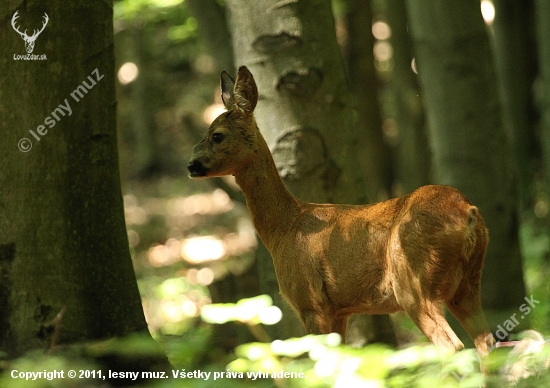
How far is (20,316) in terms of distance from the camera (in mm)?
4695

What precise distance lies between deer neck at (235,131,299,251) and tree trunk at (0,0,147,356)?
3.23 feet

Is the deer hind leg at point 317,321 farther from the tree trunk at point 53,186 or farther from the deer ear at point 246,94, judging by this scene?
the deer ear at point 246,94

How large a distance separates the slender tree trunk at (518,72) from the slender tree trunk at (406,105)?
75.7 inches

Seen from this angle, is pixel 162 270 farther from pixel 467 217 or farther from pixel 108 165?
pixel 467 217

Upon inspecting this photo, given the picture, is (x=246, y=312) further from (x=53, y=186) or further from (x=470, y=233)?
(x=53, y=186)

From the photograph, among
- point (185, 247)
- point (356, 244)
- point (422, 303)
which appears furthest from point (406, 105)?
point (422, 303)

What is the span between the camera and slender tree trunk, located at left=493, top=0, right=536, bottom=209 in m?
12.8

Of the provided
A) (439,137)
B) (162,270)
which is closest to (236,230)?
(162,270)

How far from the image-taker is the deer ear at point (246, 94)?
16.4ft

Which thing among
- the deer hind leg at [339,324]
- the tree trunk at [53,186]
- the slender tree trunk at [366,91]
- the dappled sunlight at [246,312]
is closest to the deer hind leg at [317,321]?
the deer hind leg at [339,324]

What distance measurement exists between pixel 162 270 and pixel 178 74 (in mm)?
13293

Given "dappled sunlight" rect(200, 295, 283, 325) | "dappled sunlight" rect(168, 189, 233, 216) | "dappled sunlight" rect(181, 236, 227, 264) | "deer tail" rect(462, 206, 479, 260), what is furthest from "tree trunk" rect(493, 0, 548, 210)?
"dappled sunlight" rect(200, 295, 283, 325)

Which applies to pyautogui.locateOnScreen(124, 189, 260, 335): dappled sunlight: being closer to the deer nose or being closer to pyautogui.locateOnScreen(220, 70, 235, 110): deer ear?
pyautogui.locateOnScreen(220, 70, 235, 110): deer ear

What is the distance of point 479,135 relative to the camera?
711 centimetres
